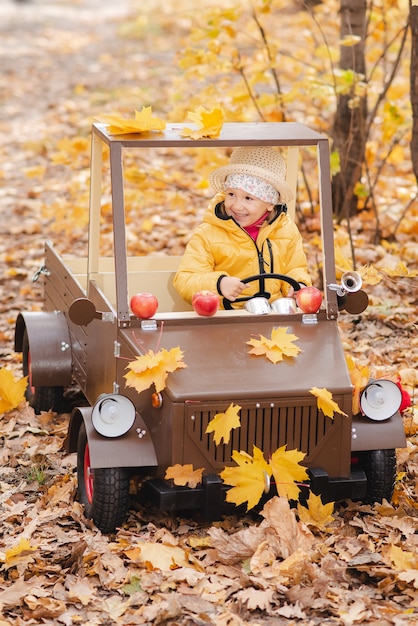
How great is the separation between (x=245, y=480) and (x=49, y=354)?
1.87 m

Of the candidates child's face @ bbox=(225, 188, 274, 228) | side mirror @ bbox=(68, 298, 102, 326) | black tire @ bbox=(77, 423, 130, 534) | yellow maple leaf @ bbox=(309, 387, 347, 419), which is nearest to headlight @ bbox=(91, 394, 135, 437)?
black tire @ bbox=(77, 423, 130, 534)

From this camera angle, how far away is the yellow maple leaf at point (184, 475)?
3.92 metres

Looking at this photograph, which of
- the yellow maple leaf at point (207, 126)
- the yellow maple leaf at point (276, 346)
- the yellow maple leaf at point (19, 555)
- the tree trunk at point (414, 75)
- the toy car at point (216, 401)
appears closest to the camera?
the yellow maple leaf at point (19, 555)

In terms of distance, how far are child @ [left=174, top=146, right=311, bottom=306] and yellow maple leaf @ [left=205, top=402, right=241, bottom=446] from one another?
0.95 meters

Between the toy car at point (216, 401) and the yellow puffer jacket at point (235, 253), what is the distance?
0.12 meters

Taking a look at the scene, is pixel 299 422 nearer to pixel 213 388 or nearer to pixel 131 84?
pixel 213 388

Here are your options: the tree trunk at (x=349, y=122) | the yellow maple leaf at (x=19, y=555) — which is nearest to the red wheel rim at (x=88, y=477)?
the yellow maple leaf at (x=19, y=555)

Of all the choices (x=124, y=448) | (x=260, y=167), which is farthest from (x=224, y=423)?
(x=260, y=167)

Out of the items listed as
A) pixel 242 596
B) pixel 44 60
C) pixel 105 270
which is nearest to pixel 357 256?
pixel 105 270

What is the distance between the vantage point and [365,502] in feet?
14.1

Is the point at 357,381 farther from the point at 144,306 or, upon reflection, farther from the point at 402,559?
the point at 144,306

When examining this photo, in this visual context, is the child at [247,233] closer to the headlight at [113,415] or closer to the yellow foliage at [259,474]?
the headlight at [113,415]

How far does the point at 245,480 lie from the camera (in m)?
3.95

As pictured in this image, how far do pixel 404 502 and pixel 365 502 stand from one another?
18 cm
